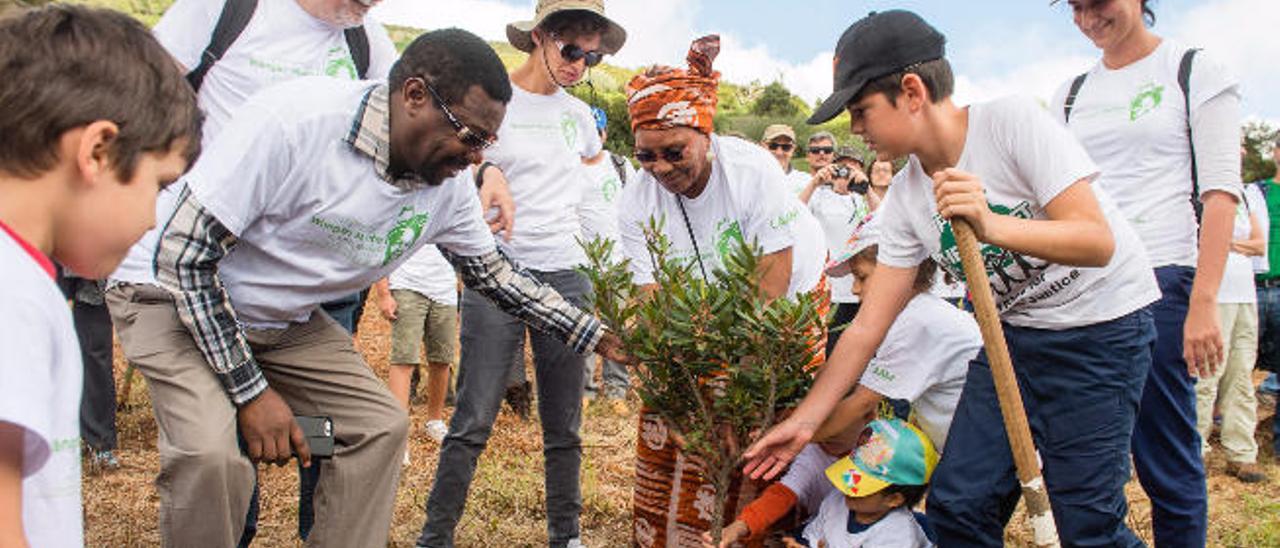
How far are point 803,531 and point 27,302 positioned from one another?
2.93 metres

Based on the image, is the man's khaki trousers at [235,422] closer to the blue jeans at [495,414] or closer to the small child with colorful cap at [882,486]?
the blue jeans at [495,414]

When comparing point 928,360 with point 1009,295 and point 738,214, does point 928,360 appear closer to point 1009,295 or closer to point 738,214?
point 1009,295

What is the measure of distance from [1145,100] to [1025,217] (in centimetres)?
114

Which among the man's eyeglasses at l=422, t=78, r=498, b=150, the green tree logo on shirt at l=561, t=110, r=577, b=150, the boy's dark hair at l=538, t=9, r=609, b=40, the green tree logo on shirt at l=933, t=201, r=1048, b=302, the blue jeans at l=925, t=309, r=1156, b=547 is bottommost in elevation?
the blue jeans at l=925, t=309, r=1156, b=547

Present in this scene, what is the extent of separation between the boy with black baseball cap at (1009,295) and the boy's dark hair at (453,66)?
89 centimetres

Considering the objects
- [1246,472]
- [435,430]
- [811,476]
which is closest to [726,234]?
[811,476]

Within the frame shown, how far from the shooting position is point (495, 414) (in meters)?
4.27

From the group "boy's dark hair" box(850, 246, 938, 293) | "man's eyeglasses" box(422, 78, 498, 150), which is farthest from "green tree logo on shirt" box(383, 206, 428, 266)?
"boy's dark hair" box(850, 246, 938, 293)

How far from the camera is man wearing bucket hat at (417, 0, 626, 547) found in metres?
4.21

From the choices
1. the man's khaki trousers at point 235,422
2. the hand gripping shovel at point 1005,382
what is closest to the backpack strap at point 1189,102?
the hand gripping shovel at point 1005,382

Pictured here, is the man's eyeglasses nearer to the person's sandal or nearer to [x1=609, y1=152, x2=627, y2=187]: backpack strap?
[x1=609, y1=152, x2=627, y2=187]: backpack strap

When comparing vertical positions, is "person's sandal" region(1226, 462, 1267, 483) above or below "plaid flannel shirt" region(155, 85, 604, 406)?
below

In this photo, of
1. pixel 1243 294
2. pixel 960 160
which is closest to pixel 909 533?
pixel 960 160

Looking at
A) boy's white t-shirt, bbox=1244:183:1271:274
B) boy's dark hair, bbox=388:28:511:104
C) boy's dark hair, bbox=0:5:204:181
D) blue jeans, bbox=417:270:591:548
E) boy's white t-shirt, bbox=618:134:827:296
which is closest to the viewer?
boy's dark hair, bbox=0:5:204:181
